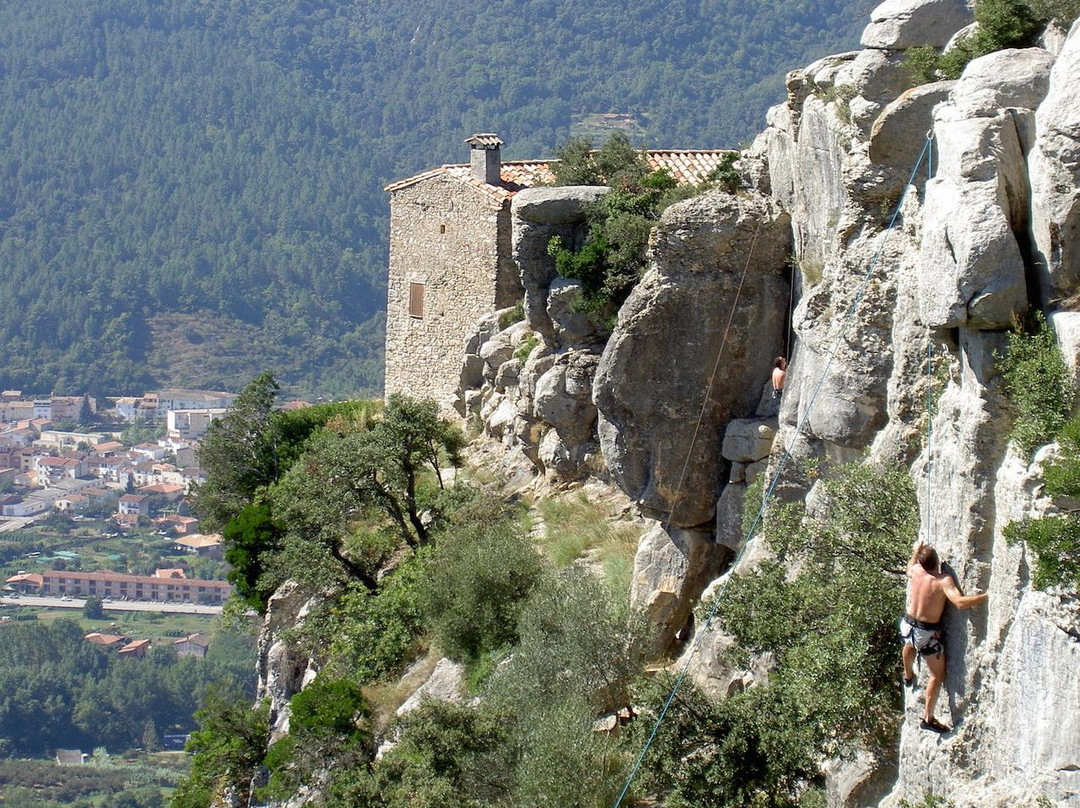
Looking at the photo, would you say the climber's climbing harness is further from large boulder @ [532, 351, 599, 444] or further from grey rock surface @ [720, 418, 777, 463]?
large boulder @ [532, 351, 599, 444]

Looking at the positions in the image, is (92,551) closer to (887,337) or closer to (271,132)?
(271,132)

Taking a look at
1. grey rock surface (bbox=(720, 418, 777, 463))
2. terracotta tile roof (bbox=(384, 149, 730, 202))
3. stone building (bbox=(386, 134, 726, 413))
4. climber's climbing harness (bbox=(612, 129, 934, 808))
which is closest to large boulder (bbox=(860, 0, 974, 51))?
climber's climbing harness (bbox=(612, 129, 934, 808))

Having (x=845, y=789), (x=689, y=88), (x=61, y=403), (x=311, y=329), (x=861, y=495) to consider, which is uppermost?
(x=689, y=88)

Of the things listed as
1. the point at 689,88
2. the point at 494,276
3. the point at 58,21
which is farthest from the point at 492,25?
the point at 494,276

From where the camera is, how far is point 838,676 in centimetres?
986

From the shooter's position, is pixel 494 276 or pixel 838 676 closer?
pixel 838 676

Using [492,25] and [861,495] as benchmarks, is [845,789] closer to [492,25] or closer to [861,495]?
[861,495]

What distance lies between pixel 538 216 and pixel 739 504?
6.52 metres

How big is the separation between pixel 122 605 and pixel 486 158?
61.9 meters

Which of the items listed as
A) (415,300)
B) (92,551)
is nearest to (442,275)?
(415,300)

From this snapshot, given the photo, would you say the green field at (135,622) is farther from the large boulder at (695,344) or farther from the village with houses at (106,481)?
the large boulder at (695,344)

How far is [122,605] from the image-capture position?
266 feet

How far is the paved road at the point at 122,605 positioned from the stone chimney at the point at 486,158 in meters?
57.5

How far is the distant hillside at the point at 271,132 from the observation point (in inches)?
3834
